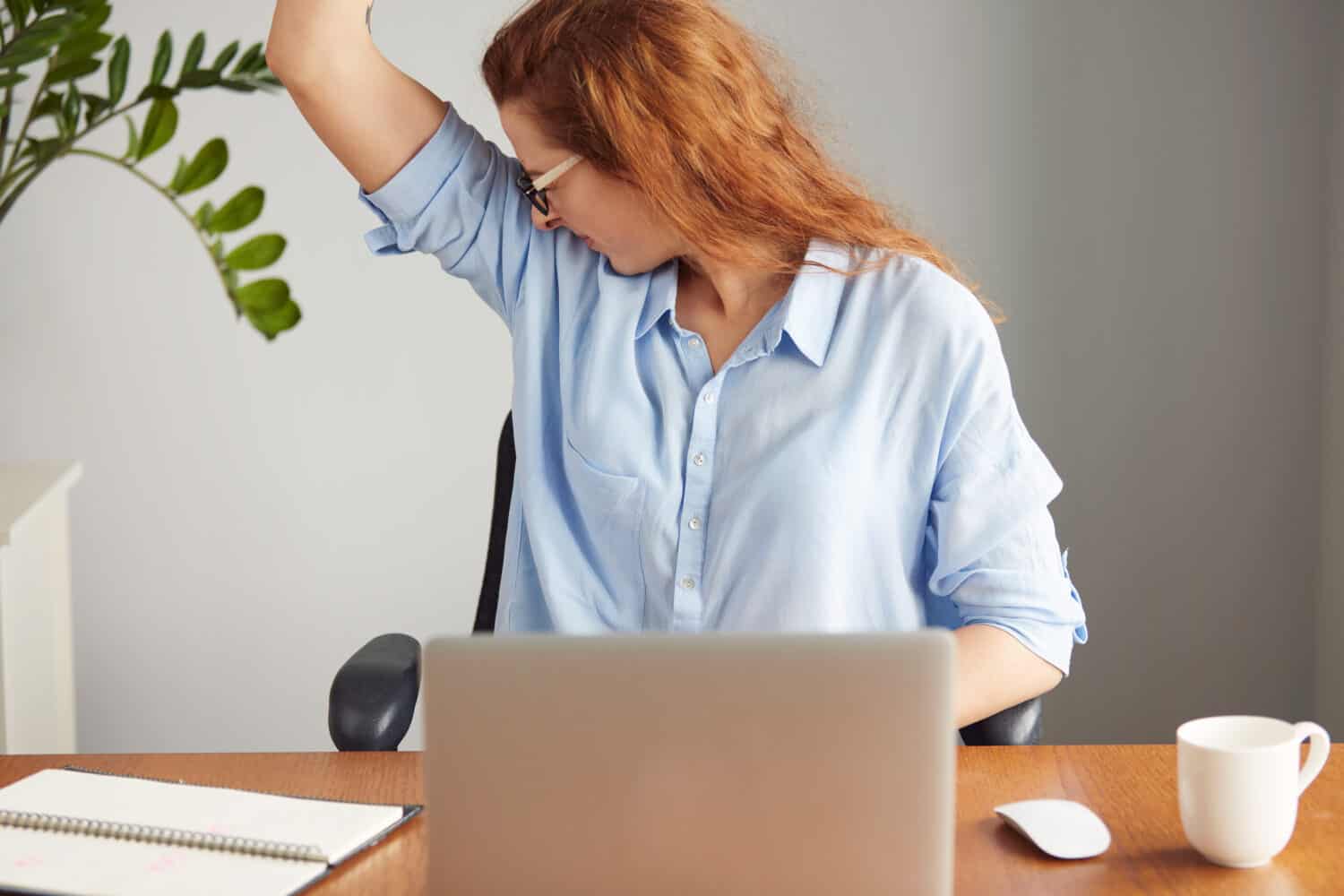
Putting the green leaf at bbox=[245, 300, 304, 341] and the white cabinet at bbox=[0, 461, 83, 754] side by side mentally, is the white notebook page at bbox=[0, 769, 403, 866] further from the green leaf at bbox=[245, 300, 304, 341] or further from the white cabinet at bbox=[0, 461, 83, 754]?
the white cabinet at bbox=[0, 461, 83, 754]

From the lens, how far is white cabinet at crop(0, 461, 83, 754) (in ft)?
6.46

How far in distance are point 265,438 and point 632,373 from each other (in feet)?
4.33

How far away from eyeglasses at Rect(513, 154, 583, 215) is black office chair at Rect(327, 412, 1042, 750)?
46 cm

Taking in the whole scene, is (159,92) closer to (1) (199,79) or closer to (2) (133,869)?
(1) (199,79)

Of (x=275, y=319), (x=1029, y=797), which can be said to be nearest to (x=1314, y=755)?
(x=1029, y=797)

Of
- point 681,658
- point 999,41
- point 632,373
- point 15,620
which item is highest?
point 999,41

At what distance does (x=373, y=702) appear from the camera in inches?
Answer: 51.9

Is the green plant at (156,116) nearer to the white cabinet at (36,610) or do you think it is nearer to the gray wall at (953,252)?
the white cabinet at (36,610)

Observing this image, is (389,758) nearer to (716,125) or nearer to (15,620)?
(716,125)

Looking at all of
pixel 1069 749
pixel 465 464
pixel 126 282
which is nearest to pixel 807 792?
pixel 1069 749

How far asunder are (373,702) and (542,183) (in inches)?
21.6

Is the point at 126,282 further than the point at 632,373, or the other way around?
the point at 126,282

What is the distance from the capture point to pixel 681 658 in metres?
0.70

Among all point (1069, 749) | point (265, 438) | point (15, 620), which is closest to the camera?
point (1069, 749)
